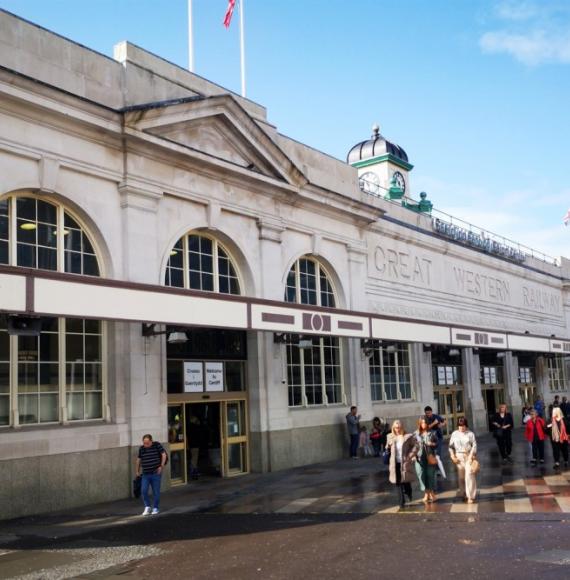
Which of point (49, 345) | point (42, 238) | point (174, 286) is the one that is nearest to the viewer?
point (49, 345)

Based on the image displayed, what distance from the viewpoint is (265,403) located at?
19.8m

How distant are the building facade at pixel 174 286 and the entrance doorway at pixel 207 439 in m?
0.05

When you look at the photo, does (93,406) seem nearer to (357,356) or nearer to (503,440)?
(357,356)

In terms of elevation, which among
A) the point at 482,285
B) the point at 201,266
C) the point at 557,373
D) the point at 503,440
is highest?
the point at 482,285

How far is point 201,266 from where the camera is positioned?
18.9 meters

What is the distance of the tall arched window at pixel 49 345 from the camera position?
14.1 meters

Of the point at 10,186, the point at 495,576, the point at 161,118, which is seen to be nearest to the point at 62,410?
the point at 10,186

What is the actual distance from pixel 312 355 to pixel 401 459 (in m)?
9.40

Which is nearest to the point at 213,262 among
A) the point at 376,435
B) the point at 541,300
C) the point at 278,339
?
→ the point at 278,339

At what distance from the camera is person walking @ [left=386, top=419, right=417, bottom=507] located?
12938 mm

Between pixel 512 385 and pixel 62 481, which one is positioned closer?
pixel 62 481

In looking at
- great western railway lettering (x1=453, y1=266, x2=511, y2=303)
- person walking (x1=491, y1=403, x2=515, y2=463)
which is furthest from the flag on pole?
great western railway lettering (x1=453, y1=266, x2=511, y2=303)

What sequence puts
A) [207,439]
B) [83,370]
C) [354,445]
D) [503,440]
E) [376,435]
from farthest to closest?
1. [376,435]
2. [354,445]
3. [503,440]
4. [207,439]
5. [83,370]

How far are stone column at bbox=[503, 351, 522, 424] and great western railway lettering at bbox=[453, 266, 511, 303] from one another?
2918 mm
